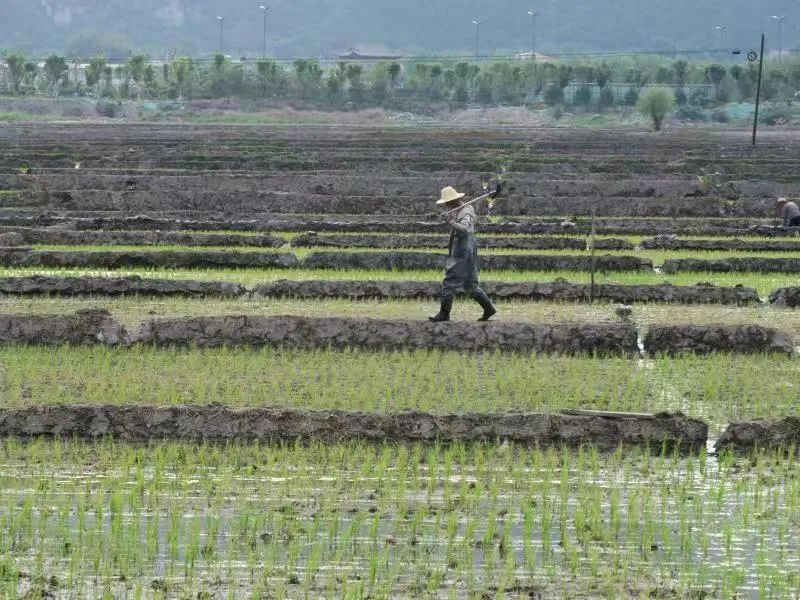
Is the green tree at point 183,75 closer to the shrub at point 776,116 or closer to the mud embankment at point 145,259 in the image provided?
the shrub at point 776,116

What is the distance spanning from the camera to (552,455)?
9.07 m

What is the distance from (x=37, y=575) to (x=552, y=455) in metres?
3.42

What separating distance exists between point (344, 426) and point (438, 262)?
9161 millimetres

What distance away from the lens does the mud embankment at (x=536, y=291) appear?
51.6 ft

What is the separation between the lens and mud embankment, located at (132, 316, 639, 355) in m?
12.9

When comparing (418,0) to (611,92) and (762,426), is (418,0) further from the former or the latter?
(762,426)

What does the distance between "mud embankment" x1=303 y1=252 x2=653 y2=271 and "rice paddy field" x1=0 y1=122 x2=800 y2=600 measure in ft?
0.14

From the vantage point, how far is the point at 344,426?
943 centimetres

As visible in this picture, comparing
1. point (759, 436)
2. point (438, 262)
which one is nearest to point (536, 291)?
point (438, 262)

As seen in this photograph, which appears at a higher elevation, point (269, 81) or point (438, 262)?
point (438, 262)

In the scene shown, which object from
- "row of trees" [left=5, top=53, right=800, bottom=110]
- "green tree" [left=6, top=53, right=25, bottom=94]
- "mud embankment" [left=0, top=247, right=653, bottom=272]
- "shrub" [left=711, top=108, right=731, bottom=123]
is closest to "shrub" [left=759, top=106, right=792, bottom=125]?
"shrub" [left=711, top=108, right=731, bottom=123]

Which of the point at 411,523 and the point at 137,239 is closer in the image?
the point at 411,523

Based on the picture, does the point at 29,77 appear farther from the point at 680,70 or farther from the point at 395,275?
the point at 395,275

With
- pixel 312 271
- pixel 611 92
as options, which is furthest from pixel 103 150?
pixel 611 92
